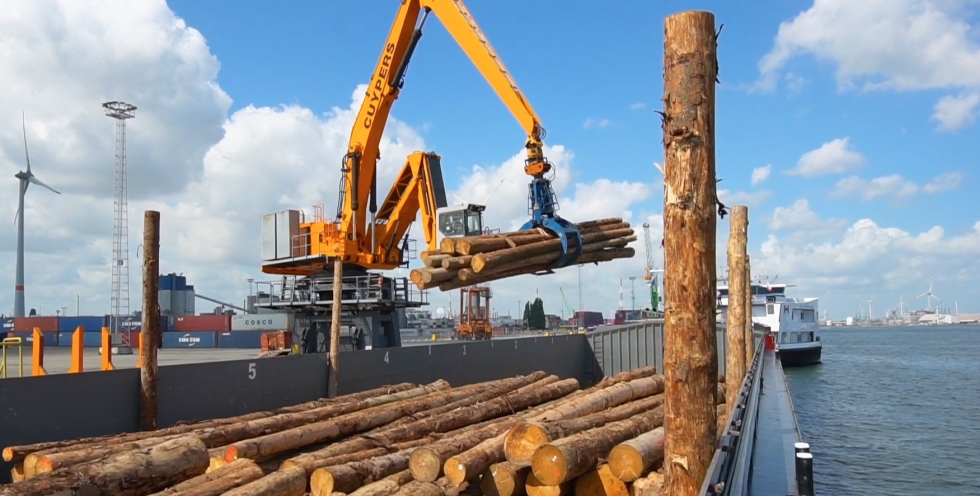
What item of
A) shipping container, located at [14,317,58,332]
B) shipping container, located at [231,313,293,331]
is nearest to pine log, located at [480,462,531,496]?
shipping container, located at [231,313,293,331]

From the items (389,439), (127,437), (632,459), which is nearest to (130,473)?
Answer: (127,437)

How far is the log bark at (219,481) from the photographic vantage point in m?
7.40

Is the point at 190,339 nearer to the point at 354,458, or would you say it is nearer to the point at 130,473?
the point at 354,458

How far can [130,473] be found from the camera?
7531 mm

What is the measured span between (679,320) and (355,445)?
19.4 feet

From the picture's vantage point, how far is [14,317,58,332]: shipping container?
219 feet

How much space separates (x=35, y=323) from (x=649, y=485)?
73.7 meters

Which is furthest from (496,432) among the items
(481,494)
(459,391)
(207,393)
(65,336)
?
(65,336)

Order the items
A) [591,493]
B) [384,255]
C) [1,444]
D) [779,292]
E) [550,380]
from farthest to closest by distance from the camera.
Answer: [779,292], [384,255], [550,380], [1,444], [591,493]

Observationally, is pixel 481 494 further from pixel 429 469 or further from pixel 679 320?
pixel 679 320

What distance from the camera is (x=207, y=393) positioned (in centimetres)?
1202

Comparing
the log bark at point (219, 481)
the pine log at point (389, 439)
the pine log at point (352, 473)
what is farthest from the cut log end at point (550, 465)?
the log bark at point (219, 481)

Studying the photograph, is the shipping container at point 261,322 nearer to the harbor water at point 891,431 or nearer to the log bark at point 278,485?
the harbor water at point 891,431

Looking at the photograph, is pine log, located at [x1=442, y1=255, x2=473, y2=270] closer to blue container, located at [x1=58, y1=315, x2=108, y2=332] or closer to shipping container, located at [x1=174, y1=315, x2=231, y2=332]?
shipping container, located at [x1=174, y1=315, x2=231, y2=332]
